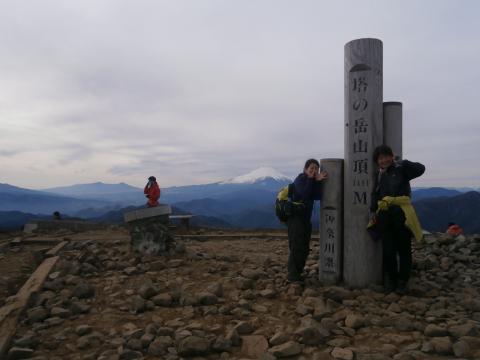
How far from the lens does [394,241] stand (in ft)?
17.0

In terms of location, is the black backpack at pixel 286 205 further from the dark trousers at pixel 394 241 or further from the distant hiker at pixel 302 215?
the dark trousers at pixel 394 241

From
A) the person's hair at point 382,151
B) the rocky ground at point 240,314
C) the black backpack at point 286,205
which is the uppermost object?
the person's hair at point 382,151

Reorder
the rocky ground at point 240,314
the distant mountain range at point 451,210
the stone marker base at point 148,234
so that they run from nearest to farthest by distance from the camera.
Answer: the rocky ground at point 240,314 < the stone marker base at point 148,234 < the distant mountain range at point 451,210

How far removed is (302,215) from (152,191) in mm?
8192

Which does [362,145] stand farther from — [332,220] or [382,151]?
[332,220]

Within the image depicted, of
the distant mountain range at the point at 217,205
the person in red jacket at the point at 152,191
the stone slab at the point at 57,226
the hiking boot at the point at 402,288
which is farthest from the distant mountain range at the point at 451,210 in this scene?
the hiking boot at the point at 402,288

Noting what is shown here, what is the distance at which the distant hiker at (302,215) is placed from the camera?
5.69 m

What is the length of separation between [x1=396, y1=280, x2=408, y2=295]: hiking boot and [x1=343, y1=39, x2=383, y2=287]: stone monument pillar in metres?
0.31

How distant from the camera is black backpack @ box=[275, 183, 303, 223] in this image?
5.68 m

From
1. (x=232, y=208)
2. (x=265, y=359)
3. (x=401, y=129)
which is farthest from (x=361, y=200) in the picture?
(x=232, y=208)

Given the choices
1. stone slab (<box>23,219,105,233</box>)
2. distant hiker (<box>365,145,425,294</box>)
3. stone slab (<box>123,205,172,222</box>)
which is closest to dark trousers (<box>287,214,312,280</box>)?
distant hiker (<box>365,145,425,294</box>)

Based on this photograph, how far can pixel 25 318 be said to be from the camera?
4699mm

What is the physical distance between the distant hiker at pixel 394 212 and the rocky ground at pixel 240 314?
33cm

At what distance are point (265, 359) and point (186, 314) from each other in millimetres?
1517
